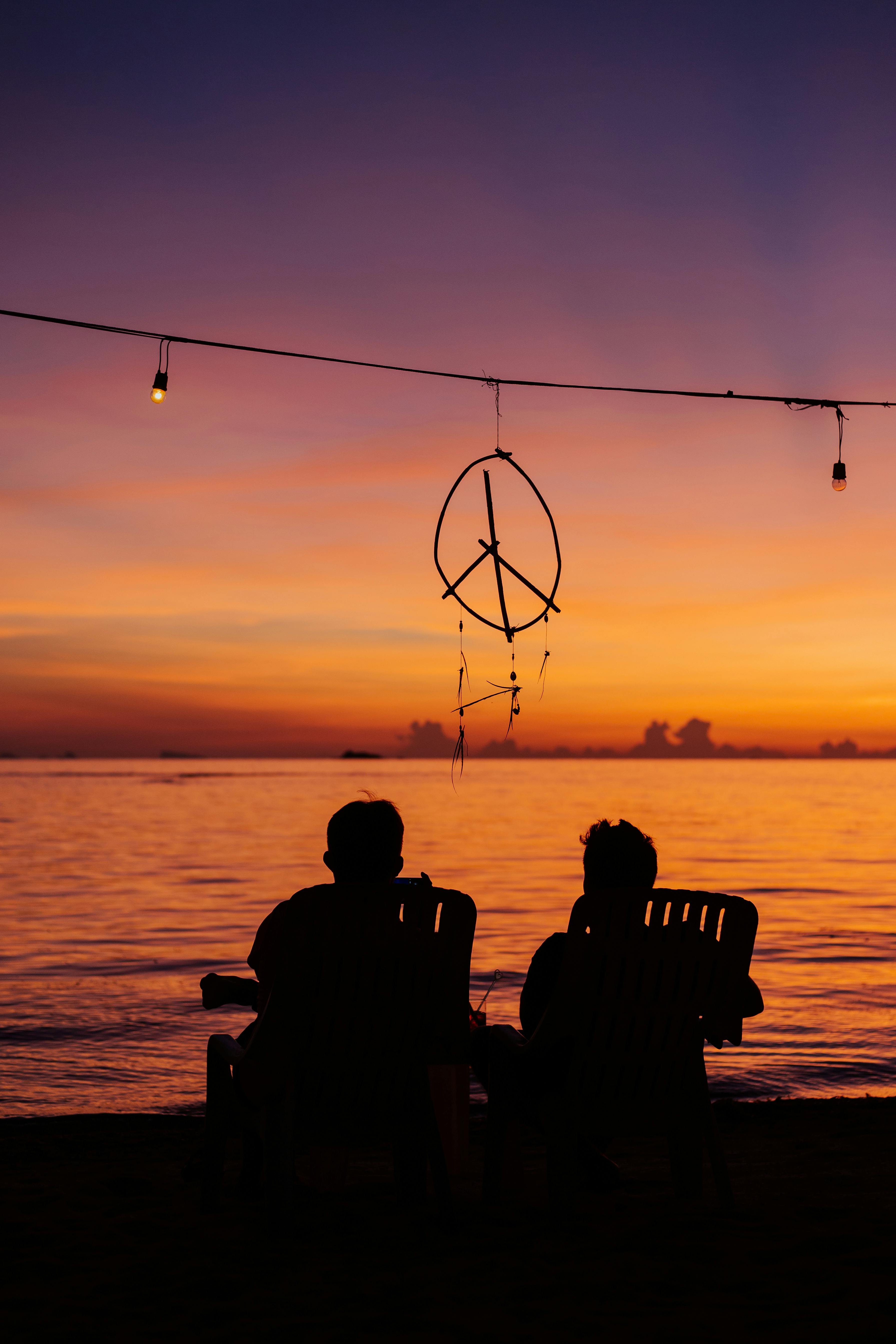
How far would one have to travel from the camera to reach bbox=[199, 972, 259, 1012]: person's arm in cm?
399

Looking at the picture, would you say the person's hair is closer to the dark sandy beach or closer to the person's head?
the person's head

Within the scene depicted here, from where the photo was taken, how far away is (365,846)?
387 cm

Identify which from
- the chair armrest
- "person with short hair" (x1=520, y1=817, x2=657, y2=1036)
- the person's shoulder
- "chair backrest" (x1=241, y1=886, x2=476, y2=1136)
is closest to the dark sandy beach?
"chair backrest" (x1=241, y1=886, x2=476, y2=1136)

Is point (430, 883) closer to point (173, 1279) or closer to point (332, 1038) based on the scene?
point (332, 1038)

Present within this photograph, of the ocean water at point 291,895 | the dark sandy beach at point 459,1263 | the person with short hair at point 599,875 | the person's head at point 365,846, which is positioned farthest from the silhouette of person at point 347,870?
the ocean water at point 291,895

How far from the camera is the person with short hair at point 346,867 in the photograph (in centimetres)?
371

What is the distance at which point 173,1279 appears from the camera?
3.39 metres

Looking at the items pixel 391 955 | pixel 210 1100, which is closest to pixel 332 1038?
pixel 391 955

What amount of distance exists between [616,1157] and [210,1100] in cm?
249

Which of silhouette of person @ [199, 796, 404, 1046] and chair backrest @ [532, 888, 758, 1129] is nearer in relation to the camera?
silhouette of person @ [199, 796, 404, 1046]

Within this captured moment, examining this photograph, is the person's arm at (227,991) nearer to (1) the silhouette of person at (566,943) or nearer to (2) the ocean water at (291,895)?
(1) the silhouette of person at (566,943)

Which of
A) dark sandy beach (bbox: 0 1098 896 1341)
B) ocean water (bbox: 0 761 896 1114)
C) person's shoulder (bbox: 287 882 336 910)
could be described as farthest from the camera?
ocean water (bbox: 0 761 896 1114)

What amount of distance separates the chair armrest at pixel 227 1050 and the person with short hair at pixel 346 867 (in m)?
0.07

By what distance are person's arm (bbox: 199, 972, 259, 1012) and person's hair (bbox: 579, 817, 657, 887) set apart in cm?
131
